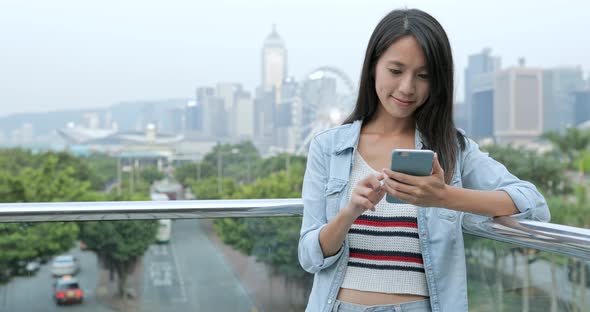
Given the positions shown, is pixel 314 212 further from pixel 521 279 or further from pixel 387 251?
pixel 521 279

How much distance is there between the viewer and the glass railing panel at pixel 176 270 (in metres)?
1.73

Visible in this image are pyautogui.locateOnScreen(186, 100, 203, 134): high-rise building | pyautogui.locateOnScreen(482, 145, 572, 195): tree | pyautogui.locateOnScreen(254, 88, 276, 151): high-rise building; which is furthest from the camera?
pyautogui.locateOnScreen(186, 100, 203, 134): high-rise building

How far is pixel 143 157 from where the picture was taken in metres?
47.5

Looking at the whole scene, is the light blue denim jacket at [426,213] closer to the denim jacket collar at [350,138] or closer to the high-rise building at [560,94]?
the denim jacket collar at [350,138]

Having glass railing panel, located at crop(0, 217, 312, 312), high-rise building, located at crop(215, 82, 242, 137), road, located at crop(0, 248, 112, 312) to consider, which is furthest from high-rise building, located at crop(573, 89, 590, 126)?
road, located at crop(0, 248, 112, 312)

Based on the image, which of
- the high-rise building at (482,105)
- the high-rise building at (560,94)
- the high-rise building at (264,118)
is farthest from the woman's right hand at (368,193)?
the high-rise building at (560,94)

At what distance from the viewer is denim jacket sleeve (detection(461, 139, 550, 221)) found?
1079 millimetres

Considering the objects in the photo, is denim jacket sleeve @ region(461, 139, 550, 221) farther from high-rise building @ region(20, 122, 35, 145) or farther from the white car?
high-rise building @ region(20, 122, 35, 145)

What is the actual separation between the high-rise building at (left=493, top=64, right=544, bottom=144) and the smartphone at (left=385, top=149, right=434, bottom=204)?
4879cm

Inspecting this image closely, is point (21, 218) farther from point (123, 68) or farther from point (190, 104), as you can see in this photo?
point (123, 68)

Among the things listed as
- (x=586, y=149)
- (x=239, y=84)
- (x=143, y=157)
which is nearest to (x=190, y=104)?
(x=239, y=84)

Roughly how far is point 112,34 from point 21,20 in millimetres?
8056

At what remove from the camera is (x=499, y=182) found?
43.0 inches

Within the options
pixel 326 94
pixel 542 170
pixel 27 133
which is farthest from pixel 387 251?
pixel 27 133
